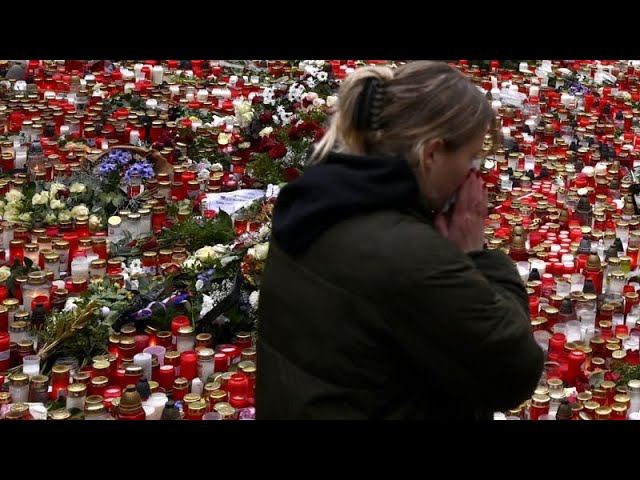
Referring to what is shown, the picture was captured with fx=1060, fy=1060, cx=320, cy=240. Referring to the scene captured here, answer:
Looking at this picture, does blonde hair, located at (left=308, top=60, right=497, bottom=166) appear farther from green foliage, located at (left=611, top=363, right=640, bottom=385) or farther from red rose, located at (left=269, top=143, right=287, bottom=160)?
red rose, located at (left=269, top=143, right=287, bottom=160)

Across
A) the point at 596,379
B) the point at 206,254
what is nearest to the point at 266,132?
the point at 206,254

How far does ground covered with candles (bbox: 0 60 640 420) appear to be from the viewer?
11.9 ft

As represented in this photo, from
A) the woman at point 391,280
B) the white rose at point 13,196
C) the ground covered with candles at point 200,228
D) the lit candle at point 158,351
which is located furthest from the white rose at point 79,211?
the woman at point 391,280

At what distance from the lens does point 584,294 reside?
430 cm

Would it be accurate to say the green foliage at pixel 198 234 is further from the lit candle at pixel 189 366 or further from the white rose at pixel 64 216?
the lit candle at pixel 189 366

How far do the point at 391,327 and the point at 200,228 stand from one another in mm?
3317

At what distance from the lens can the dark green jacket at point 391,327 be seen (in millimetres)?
1615

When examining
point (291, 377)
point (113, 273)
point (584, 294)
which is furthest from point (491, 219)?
point (291, 377)

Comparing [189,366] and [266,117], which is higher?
[266,117]

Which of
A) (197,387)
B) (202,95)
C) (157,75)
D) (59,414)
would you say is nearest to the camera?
(59,414)

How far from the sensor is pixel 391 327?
1625 millimetres

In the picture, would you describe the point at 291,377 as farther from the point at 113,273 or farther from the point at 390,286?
the point at 113,273

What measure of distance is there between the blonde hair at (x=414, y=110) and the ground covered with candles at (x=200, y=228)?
1.68m

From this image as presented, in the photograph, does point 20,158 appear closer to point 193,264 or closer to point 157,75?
point 193,264
